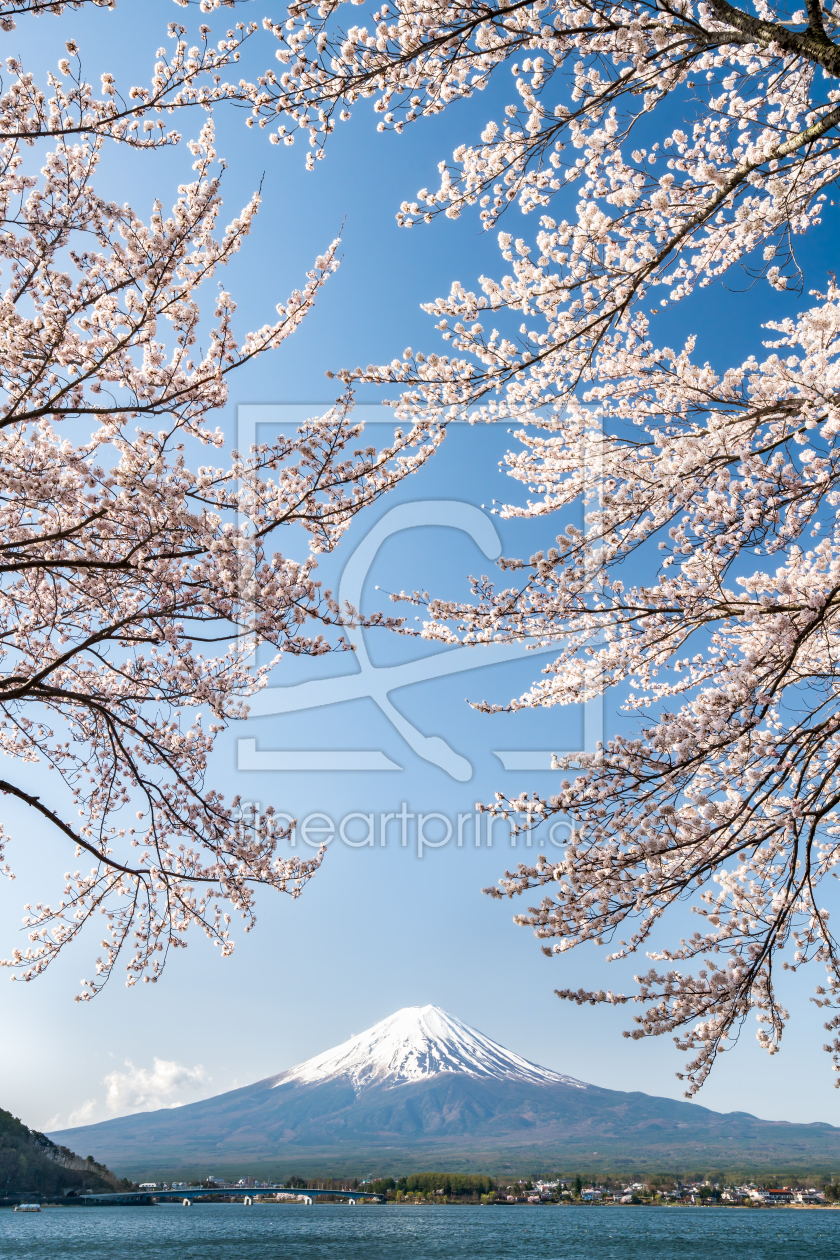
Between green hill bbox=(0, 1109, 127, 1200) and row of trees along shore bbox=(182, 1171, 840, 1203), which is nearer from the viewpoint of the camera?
green hill bbox=(0, 1109, 127, 1200)

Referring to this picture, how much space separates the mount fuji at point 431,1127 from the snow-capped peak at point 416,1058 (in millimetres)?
309

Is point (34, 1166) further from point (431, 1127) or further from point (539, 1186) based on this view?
point (431, 1127)

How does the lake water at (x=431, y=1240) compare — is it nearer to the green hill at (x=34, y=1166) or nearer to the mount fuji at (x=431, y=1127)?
the green hill at (x=34, y=1166)

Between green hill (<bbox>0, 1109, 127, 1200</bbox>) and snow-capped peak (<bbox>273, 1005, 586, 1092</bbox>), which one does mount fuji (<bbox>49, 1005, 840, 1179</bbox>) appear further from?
green hill (<bbox>0, 1109, 127, 1200</bbox>)

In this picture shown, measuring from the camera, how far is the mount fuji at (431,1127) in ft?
414

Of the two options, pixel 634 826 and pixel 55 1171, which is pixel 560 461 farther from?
pixel 55 1171

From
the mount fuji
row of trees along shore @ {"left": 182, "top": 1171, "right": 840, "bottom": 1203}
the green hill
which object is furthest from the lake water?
→ the mount fuji

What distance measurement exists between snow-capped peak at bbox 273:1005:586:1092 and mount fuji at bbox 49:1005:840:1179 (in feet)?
1.01

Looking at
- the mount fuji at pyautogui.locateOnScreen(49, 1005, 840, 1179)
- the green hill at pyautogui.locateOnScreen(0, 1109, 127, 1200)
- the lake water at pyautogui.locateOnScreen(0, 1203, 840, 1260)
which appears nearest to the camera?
the lake water at pyautogui.locateOnScreen(0, 1203, 840, 1260)

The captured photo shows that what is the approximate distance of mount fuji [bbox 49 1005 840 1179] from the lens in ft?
414

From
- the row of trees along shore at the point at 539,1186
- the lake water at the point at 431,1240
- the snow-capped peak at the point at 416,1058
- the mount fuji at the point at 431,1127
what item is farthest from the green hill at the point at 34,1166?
the snow-capped peak at the point at 416,1058

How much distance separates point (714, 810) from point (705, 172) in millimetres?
3137

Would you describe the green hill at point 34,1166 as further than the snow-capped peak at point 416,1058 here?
No

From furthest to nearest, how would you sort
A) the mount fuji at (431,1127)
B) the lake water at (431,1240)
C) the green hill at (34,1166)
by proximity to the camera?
the mount fuji at (431,1127) < the green hill at (34,1166) < the lake water at (431,1240)
